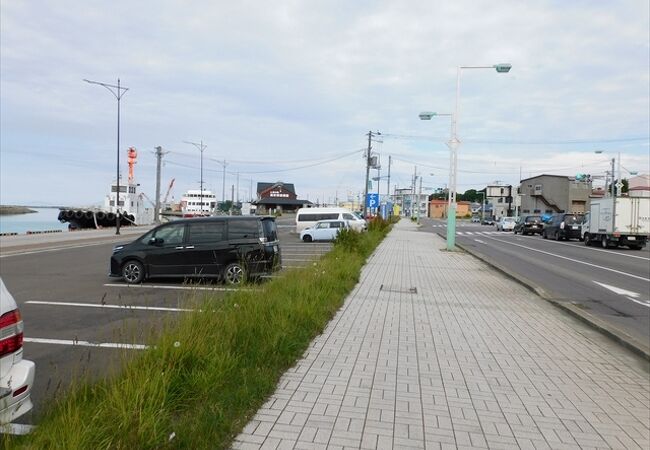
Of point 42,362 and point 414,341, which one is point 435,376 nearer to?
point 414,341

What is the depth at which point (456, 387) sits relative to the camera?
5102 millimetres

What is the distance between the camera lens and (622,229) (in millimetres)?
28875

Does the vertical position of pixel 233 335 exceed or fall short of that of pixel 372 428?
it exceeds it

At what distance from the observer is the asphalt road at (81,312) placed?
5.01m

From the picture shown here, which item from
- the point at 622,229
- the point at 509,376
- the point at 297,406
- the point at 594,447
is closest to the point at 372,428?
the point at 297,406

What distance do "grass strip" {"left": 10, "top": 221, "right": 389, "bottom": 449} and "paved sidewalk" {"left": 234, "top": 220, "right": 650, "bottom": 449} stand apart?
0.22 metres

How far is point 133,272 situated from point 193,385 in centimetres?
912

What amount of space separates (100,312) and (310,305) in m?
3.79

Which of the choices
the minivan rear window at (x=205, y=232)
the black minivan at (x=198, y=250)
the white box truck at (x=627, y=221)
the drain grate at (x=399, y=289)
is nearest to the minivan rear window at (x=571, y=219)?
the white box truck at (x=627, y=221)

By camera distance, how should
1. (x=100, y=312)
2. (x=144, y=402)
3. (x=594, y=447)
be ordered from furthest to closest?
(x=100, y=312)
(x=594, y=447)
(x=144, y=402)

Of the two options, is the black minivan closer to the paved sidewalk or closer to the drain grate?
the drain grate

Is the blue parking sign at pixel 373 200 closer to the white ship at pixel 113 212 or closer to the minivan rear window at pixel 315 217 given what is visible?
the minivan rear window at pixel 315 217

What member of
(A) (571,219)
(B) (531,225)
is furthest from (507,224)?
(A) (571,219)

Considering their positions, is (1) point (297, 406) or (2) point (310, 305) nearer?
(1) point (297, 406)
